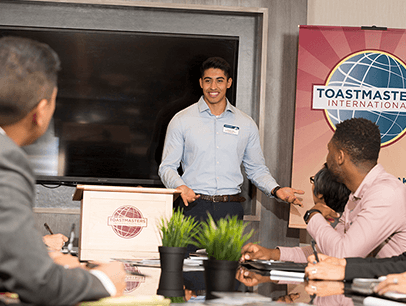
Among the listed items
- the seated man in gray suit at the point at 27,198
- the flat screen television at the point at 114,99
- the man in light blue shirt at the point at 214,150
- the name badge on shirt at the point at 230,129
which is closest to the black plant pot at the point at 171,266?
the seated man in gray suit at the point at 27,198

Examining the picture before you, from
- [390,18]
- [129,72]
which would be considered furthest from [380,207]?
[390,18]

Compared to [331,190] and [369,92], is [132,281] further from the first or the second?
[369,92]

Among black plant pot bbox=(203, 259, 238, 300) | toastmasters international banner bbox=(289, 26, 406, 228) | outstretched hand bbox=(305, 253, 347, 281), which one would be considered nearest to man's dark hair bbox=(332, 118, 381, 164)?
outstretched hand bbox=(305, 253, 347, 281)

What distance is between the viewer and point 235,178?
3641 millimetres

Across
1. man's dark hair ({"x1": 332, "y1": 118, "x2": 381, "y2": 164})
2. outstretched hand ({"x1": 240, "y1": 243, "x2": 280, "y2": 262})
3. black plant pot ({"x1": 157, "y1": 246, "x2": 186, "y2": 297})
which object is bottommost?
outstretched hand ({"x1": 240, "y1": 243, "x2": 280, "y2": 262})

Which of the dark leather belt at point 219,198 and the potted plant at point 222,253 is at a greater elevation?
the potted plant at point 222,253

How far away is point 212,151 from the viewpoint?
3609 mm

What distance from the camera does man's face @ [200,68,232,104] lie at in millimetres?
3619

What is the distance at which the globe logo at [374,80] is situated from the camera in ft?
12.8

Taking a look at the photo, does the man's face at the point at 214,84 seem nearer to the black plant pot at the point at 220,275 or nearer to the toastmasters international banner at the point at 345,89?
the toastmasters international banner at the point at 345,89

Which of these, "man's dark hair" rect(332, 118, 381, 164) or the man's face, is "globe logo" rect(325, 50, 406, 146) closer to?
the man's face

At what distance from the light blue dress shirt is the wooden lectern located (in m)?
1.48

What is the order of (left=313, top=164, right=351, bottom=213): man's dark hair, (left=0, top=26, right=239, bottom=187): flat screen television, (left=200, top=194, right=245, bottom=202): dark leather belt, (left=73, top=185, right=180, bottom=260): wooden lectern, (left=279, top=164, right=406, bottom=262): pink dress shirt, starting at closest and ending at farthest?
(left=279, top=164, right=406, bottom=262): pink dress shirt, (left=73, top=185, right=180, bottom=260): wooden lectern, (left=313, top=164, right=351, bottom=213): man's dark hair, (left=200, top=194, right=245, bottom=202): dark leather belt, (left=0, top=26, right=239, bottom=187): flat screen television

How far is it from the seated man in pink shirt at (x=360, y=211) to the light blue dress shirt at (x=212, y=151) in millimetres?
1455
